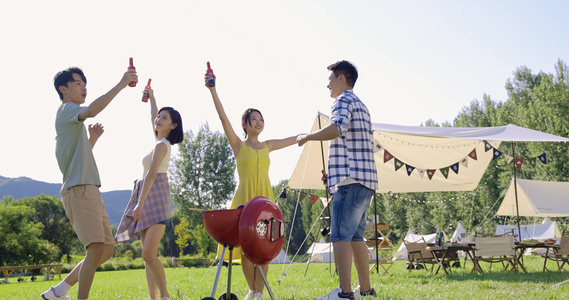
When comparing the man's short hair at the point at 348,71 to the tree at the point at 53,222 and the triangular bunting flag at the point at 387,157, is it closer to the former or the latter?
the triangular bunting flag at the point at 387,157

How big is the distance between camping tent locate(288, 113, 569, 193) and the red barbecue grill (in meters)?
5.62

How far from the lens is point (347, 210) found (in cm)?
321

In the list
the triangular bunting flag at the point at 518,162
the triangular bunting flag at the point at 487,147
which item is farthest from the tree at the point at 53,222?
the triangular bunting flag at the point at 487,147

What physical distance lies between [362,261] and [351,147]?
87cm

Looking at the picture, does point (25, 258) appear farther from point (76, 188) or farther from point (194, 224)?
point (76, 188)

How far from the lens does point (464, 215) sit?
111 feet

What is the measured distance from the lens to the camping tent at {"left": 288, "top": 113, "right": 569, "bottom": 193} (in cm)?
853

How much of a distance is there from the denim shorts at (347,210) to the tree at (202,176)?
34.4 metres

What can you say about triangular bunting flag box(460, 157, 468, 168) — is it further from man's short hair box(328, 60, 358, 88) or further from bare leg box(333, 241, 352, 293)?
bare leg box(333, 241, 352, 293)

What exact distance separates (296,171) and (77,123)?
7310mm

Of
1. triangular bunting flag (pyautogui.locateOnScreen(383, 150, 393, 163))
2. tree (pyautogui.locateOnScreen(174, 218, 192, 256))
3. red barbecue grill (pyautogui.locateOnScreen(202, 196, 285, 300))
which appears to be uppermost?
triangular bunting flag (pyautogui.locateOnScreen(383, 150, 393, 163))

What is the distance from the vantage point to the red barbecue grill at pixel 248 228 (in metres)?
2.80

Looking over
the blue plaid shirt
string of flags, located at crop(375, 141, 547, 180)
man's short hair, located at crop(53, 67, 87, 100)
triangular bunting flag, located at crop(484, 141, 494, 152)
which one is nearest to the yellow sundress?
the blue plaid shirt

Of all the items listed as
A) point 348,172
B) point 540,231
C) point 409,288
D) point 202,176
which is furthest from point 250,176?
point 202,176
